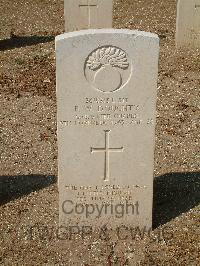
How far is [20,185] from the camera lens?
6.21 metres

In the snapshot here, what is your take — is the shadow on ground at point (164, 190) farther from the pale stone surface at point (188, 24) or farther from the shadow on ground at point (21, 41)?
the shadow on ground at point (21, 41)

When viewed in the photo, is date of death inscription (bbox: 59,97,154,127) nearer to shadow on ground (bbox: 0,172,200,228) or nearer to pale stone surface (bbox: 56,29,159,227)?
pale stone surface (bbox: 56,29,159,227)

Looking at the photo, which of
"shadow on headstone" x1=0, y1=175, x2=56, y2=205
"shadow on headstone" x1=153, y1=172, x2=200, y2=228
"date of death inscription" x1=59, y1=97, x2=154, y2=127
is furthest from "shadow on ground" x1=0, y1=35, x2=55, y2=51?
"date of death inscription" x1=59, y1=97, x2=154, y2=127

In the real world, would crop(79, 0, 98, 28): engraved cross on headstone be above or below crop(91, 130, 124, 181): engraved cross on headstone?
above

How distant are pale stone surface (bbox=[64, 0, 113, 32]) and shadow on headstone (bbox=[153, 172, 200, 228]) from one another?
241 inches

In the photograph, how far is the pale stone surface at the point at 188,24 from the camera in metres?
11.0

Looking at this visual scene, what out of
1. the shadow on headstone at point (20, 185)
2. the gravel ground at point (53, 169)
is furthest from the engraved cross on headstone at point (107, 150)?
the shadow on headstone at point (20, 185)

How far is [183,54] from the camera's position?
11078 millimetres

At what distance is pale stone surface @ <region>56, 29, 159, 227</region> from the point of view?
4.57 m

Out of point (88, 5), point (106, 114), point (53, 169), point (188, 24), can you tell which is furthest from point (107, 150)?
point (88, 5)

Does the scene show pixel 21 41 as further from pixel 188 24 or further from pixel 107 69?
pixel 107 69

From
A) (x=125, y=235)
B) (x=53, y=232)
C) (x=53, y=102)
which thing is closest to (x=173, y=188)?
(x=125, y=235)

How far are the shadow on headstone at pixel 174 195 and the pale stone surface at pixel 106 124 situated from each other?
0.35 meters

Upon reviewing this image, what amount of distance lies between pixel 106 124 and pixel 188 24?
6956 millimetres
